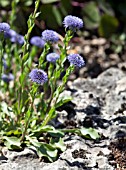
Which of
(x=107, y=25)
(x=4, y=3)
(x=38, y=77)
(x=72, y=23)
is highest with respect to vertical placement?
(x=72, y=23)

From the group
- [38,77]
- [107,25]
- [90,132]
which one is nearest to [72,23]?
[38,77]

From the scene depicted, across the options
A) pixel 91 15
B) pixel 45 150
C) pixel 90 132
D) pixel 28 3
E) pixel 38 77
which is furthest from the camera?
pixel 91 15

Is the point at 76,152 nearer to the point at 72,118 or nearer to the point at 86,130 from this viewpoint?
the point at 86,130

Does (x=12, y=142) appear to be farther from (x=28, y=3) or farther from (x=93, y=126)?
(x=28, y=3)

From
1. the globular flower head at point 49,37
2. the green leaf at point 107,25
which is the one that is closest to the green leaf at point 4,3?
the green leaf at point 107,25

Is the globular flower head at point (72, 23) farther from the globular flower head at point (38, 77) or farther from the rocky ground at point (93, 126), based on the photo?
the rocky ground at point (93, 126)

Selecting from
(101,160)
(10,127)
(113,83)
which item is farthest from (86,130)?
(113,83)
